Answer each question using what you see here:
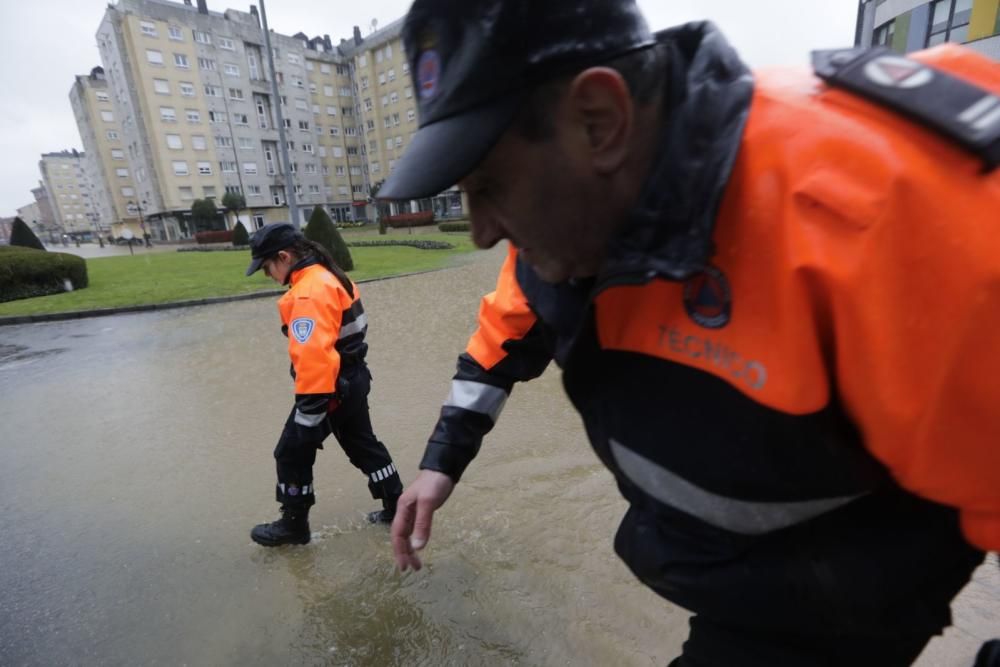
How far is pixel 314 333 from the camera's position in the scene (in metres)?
2.77

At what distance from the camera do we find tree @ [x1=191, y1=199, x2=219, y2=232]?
46875mm

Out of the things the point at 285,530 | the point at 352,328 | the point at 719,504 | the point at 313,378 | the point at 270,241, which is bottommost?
the point at 285,530

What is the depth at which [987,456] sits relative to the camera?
0.64 metres

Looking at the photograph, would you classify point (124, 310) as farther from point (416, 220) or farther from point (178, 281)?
point (416, 220)

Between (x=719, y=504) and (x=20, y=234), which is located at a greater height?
(x=719, y=504)

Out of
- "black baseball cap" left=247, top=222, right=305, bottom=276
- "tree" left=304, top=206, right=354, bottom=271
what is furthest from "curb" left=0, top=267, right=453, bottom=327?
"black baseball cap" left=247, top=222, right=305, bottom=276

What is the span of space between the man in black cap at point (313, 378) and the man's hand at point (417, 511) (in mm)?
1350

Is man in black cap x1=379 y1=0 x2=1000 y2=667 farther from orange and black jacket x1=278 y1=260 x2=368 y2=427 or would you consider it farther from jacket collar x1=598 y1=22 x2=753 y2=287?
orange and black jacket x1=278 y1=260 x2=368 y2=427

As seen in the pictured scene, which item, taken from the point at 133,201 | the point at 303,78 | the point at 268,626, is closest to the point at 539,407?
the point at 268,626

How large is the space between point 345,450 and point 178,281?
599 inches

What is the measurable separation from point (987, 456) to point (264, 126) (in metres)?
64.8

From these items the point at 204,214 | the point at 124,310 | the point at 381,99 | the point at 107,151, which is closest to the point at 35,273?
the point at 124,310

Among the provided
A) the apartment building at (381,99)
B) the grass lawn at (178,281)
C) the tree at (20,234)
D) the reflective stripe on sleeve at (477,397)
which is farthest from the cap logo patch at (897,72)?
the apartment building at (381,99)

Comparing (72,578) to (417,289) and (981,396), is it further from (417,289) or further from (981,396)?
(417,289)
